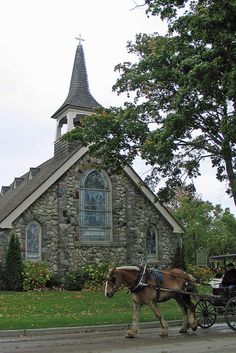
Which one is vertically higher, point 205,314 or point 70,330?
point 205,314

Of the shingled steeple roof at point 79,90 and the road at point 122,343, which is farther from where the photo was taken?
the shingled steeple roof at point 79,90

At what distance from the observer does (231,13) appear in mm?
10305

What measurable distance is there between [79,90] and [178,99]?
715 inches

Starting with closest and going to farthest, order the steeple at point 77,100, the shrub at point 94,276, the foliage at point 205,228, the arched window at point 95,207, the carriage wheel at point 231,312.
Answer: the carriage wheel at point 231,312
the shrub at point 94,276
the arched window at point 95,207
the steeple at point 77,100
the foliage at point 205,228

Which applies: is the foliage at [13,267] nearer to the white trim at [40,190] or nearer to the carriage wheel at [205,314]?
the white trim at [40,190]

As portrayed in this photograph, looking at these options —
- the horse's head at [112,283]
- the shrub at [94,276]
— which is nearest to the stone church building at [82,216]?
the shrub at [94,276]

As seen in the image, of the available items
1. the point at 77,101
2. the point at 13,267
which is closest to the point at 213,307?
the point at 13,267

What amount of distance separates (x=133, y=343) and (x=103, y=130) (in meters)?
9.94

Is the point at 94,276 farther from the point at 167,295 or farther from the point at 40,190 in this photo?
the point at 167,295

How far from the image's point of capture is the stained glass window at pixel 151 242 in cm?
2950

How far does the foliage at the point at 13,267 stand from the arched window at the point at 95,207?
3.90 m

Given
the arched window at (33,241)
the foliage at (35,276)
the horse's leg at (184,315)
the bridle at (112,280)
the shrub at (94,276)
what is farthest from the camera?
the arched window at (33,241)

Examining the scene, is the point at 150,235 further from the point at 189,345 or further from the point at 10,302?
the point at 189,345

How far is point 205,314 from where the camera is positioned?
47.4ft
